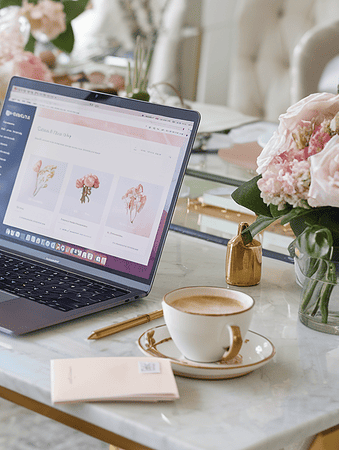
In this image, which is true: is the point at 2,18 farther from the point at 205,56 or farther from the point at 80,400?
the point at 80,400

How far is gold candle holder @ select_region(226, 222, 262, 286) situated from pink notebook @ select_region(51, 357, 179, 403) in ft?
1.13

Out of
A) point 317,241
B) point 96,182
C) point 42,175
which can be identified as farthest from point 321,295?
point 42,175

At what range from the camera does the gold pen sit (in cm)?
75

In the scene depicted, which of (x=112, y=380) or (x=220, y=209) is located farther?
(x=220, y=209)

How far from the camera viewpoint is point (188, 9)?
2420 mm

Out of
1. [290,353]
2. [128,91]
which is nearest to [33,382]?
[290,353]

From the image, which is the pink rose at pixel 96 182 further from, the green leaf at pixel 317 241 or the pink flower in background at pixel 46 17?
the pink flower in background at pixel 46 17

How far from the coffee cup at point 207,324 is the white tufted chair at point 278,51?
1633mm

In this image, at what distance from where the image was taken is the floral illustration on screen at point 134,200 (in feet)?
3.06

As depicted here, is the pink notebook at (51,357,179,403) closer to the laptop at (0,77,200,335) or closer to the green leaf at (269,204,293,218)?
the laptop at (0,77,200,335)

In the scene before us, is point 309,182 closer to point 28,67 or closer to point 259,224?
point 259,224

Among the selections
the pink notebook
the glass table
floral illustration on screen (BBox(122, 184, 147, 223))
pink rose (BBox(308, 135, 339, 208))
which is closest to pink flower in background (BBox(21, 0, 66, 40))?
the glass table

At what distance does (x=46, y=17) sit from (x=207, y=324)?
4.18ft

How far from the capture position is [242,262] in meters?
0.97
